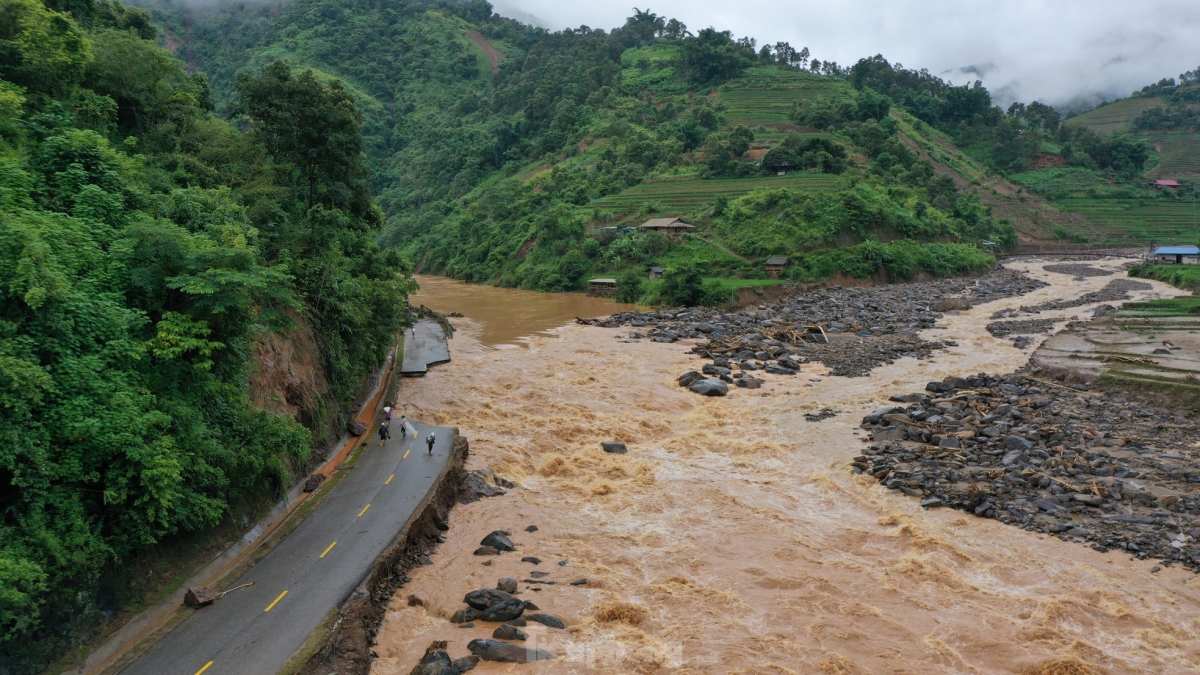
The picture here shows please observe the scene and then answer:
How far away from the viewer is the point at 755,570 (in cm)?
1692

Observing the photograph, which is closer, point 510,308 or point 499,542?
point 499,542

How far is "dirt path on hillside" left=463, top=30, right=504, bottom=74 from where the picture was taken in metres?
175

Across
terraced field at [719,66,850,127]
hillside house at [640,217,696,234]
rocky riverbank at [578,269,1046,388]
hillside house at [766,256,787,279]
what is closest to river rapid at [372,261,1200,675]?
rocky riverbank at [578,269,1046,388]

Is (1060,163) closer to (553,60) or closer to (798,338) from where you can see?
(553,60)

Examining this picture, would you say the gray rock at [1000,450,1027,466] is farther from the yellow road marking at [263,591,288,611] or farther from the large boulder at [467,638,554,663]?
the yellow road marking at [263,591,288,611]

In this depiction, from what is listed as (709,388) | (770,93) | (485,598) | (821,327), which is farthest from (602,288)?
(770,93)

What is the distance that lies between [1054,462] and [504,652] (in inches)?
709

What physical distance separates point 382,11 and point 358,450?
174 meters

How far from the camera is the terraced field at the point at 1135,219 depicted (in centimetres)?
10100

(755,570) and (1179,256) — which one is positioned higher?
(1179,256)

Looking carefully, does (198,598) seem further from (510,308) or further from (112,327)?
(510,308)

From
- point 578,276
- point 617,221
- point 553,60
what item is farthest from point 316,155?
point 553,60

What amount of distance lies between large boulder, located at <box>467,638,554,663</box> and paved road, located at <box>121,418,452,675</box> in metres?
3.00

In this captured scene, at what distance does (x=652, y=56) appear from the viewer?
468 ft
